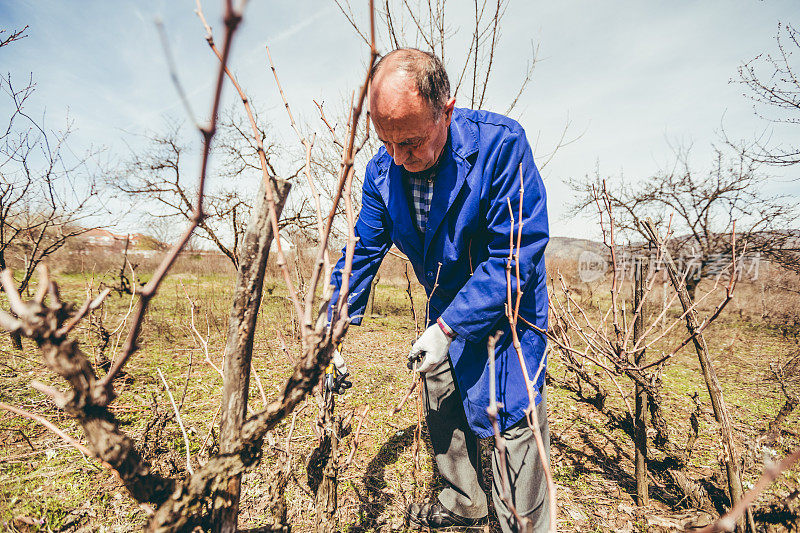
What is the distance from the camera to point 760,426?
3916 millimetres

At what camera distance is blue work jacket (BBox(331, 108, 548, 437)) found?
65.4 inches

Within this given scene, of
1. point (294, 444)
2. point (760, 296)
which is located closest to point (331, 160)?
point (294, 444)

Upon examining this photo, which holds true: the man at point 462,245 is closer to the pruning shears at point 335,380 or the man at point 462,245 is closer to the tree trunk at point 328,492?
the pruning shears at point 335,380

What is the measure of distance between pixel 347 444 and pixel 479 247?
173 cm

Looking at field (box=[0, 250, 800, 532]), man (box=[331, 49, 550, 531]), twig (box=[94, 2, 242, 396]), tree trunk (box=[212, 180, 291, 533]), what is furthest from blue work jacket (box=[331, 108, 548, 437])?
twig (box=[94, 2, 242, 396])

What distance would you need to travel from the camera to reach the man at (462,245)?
1608 millimetres

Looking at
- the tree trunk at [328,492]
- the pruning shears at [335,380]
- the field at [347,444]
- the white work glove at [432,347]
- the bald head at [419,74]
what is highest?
the bald head at [419,74]

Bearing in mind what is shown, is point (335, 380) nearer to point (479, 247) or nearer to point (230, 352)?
point (230, 352)

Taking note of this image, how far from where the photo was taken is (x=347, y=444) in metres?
2.58

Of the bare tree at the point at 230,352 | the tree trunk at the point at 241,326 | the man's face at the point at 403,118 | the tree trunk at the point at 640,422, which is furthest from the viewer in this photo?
the tree trunk at the point at 640,422

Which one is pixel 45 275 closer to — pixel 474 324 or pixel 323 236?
pixel 323 236

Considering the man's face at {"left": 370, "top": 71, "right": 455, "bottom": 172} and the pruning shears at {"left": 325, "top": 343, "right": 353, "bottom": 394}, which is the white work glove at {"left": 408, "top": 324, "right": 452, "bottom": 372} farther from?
the man's face at {"left": 370, "top": 71, "right": 455, "bottom": 172}

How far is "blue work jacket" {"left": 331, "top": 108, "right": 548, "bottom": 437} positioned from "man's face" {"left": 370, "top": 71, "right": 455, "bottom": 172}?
20cm

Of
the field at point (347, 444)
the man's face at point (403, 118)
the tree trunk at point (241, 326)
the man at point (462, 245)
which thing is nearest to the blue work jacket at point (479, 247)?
the man at point (462, 245)
